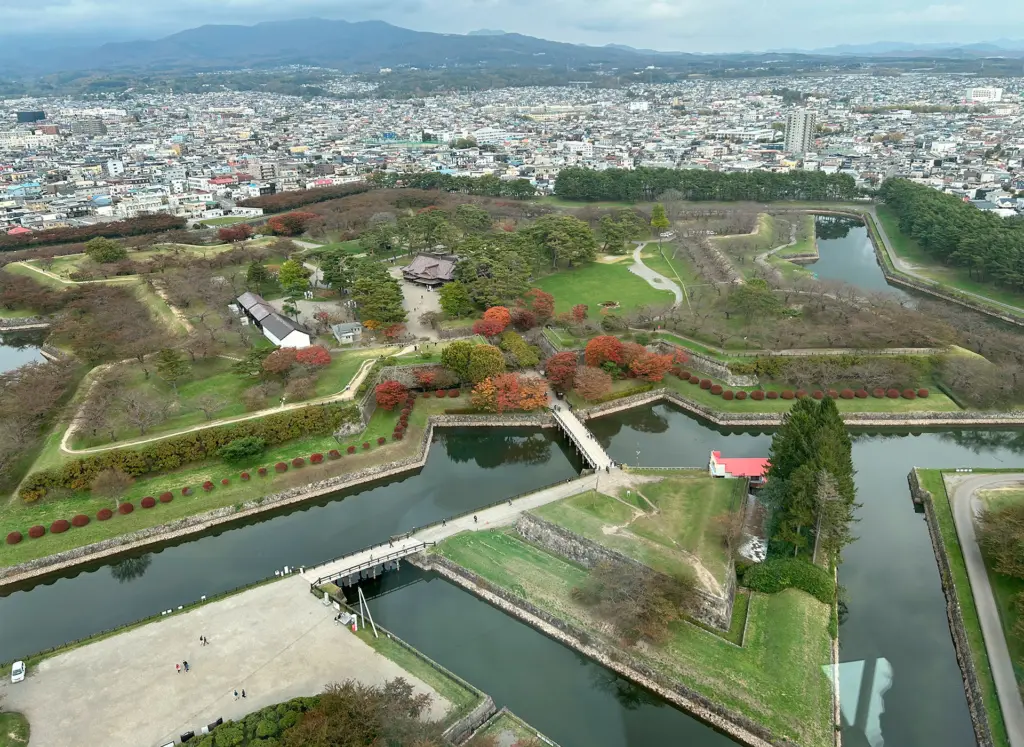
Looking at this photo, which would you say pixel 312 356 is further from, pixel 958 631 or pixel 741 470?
pixel 958 631

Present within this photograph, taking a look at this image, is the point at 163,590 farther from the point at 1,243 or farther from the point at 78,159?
the point at 78,159

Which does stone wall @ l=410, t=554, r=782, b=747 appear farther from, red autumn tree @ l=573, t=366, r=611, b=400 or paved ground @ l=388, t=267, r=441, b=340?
paved ground @ l=388, t=267, r=441, b=340

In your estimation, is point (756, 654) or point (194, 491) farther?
point (194, 491)

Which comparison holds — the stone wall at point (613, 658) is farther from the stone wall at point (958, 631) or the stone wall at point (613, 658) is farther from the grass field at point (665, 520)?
the stone wall at point (958, 631)

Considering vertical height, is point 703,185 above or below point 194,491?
above

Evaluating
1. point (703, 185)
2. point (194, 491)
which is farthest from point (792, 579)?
point (703, 185)
